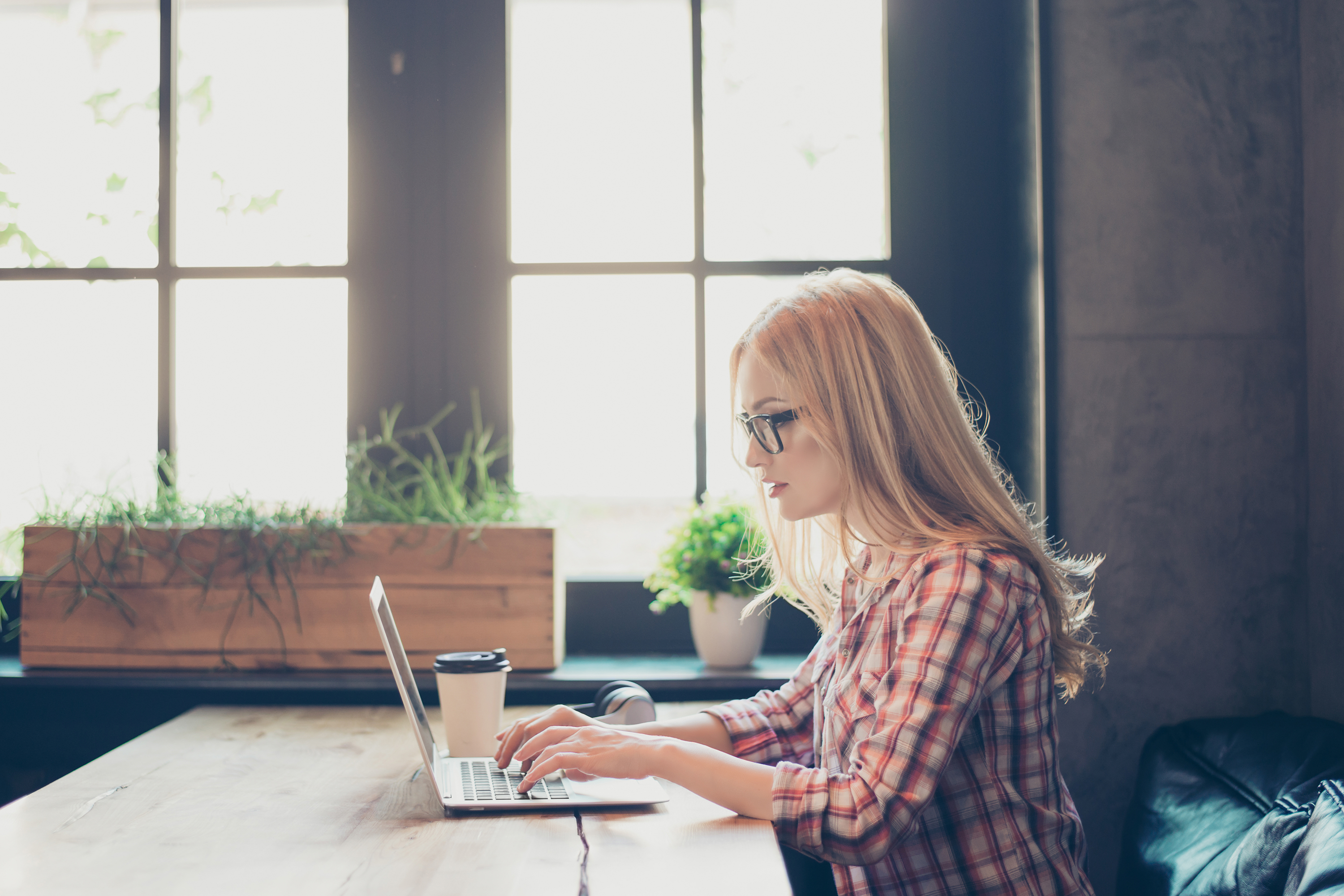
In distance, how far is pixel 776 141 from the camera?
6.53 ft

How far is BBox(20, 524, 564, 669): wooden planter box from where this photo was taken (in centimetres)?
168

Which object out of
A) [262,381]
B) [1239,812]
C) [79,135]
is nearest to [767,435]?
[1239,812]

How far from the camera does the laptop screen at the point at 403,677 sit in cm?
105

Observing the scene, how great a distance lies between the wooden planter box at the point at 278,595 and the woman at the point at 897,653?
0.52 m

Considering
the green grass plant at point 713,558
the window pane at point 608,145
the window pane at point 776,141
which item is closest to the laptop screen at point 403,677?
the green grass plant at point 713,558

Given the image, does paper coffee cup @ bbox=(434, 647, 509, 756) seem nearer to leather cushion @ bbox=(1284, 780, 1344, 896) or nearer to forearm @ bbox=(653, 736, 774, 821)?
forearm @ bbox=(653, 736, 774, 821)

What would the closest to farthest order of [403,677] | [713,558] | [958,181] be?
[403,677], [713,558], [958,181]

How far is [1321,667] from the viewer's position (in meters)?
1.60

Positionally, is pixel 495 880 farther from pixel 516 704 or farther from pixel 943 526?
pixel 516 704

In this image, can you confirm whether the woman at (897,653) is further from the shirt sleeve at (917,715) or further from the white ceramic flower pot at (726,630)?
the white ceramic flower pot at (726,630)

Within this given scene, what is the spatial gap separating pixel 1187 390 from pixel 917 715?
109cm

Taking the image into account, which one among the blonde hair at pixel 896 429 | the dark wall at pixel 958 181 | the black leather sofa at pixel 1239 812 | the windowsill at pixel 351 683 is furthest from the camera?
the dark wall at pixel 958 181

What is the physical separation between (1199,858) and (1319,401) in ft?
2.95

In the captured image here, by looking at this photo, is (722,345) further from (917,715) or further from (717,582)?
(917,715)
